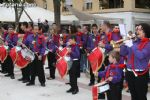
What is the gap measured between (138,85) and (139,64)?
1.12ft

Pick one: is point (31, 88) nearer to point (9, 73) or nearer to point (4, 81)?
point (4, 81)

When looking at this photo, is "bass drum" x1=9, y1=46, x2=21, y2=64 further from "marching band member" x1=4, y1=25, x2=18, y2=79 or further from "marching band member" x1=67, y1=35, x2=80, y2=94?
"marching band member" x1=67, y1=35, x2=80, y2=94

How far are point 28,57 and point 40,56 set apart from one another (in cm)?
42

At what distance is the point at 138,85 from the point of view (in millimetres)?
5941

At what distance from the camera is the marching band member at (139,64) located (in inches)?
233

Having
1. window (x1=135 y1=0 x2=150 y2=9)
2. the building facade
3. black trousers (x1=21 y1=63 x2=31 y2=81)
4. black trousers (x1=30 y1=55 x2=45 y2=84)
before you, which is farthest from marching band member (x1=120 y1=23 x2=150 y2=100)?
window (x1=135 y1=0 x2=150 y2=9)

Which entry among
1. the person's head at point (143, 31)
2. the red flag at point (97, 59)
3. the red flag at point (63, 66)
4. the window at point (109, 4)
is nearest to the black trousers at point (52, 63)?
the red flag at point (63, 66)

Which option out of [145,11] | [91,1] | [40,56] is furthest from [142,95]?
[91,1]

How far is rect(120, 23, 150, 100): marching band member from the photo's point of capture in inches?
233

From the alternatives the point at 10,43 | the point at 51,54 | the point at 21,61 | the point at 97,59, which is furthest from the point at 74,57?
the point at 10,43

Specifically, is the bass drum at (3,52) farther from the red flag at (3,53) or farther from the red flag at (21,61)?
the red flag at (21,61)

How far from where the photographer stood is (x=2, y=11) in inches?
795

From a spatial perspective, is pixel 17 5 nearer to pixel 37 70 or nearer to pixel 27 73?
pixel 27 73

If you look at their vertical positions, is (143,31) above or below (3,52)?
above
